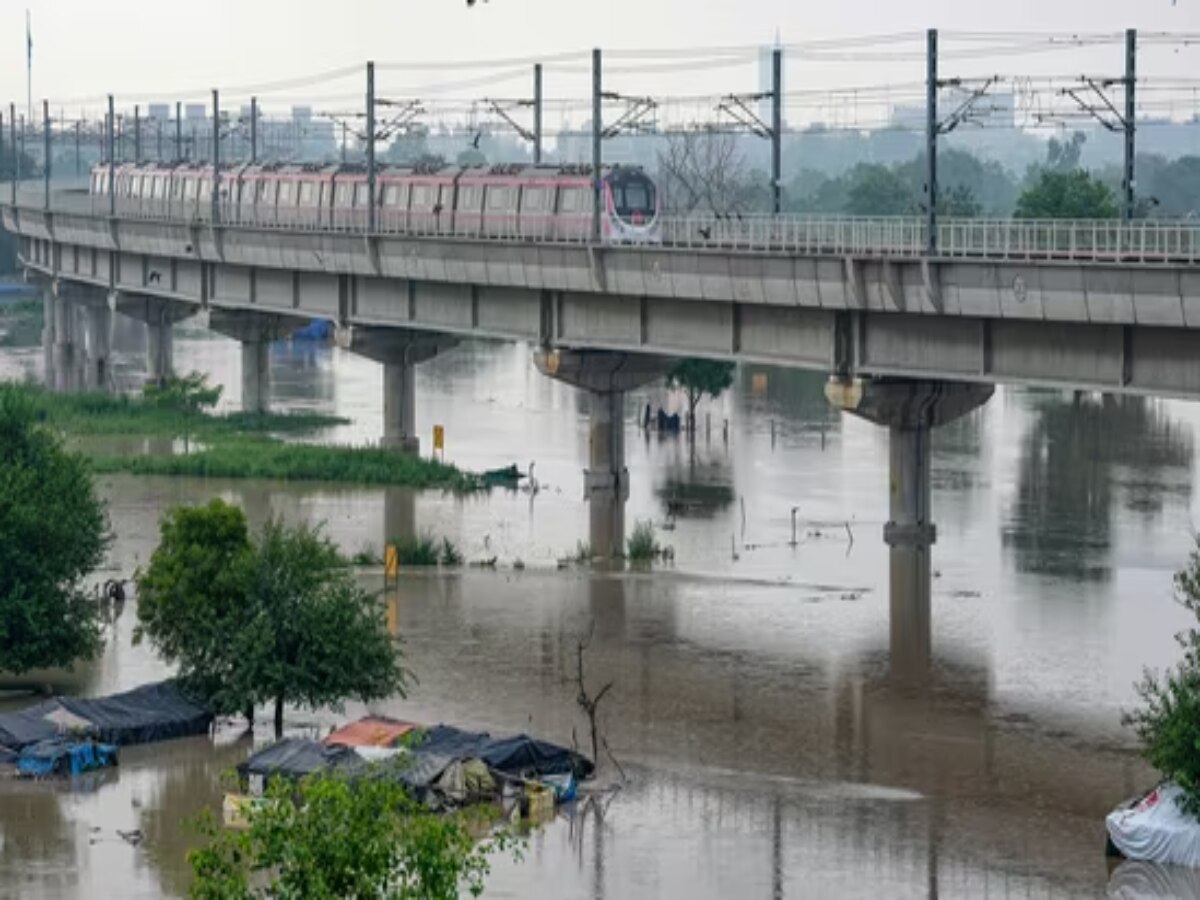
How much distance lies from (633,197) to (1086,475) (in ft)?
53.7

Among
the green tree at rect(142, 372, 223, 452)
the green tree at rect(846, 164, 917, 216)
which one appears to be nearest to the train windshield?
the green tree at rect(142, 372, 223, 452)

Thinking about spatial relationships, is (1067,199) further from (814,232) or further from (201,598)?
(201,598)

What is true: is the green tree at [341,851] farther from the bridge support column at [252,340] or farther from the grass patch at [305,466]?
the bridge support column at [252,340]

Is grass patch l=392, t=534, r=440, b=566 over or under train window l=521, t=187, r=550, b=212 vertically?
under

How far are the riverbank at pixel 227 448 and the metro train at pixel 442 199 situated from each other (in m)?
7.05

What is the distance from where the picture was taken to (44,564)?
170 ft

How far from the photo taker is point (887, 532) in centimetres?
6912

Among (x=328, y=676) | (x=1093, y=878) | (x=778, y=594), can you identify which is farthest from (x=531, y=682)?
(x=1093, y=878)

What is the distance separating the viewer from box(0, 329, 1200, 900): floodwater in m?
41.1

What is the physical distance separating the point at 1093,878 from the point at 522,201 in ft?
155

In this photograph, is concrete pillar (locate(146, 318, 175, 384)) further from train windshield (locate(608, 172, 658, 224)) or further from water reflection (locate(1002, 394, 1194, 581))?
train windshield (locate(608, 172, 658, 224))

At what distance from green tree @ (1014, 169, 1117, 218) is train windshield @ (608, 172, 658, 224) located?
149ft

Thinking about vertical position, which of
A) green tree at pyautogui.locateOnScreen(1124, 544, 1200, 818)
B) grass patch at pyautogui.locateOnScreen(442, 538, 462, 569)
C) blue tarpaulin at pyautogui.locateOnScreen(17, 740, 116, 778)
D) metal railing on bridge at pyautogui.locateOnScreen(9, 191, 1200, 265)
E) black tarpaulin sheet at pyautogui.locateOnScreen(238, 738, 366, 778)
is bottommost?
blue tarpaulin at pyautogui.locateOnScreen(17, 740, 116, 778)

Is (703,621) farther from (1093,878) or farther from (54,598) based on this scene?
(1093,878)
